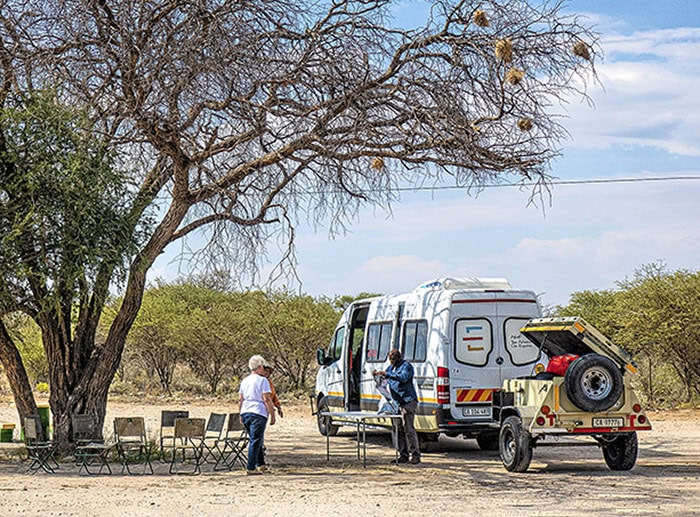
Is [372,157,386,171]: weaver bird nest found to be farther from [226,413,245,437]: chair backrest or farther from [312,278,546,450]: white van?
[226,413,245,437]: chair backrest

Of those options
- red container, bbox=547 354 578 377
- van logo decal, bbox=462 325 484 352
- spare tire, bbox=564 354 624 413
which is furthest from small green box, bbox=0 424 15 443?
spare tire, bbox=564 354 624 413

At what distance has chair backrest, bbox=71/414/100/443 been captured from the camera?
1633 cm

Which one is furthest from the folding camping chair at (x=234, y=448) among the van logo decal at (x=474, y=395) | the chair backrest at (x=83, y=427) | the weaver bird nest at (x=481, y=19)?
the weaver bird nest at (x=481, y=19)

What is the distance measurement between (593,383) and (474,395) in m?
2.56

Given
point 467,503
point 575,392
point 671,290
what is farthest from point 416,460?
point 671,290

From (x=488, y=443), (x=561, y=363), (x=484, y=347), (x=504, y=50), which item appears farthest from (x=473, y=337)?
(x=504, y=50)

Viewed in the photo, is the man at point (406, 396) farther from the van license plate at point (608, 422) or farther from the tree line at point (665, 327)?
the tree line at point (665, 327)

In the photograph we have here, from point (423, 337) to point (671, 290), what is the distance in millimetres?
13129

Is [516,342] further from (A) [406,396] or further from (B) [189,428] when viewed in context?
(B) [189,428]

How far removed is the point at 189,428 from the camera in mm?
15148

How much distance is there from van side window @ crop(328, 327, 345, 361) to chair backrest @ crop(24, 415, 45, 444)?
255 inches

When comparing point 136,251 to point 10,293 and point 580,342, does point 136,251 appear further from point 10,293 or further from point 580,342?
point 580,342

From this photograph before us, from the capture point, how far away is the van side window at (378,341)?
18703 millimetres

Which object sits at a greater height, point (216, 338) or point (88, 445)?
point (216, 338)
